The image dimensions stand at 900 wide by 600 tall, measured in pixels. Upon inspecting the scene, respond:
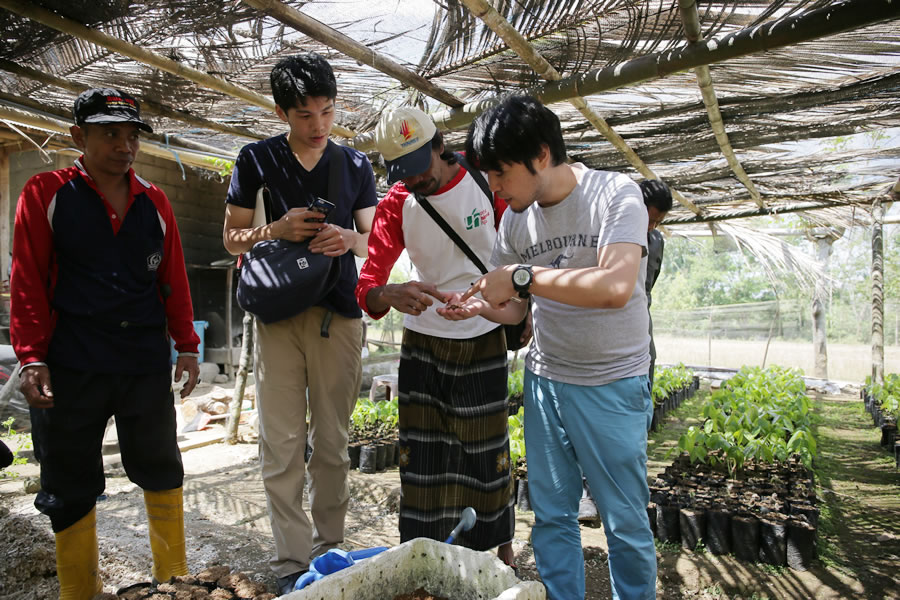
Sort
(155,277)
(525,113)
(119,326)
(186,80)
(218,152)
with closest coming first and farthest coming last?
(525,113) < (119,326) < (155,277) < (186,80) < (218,152)

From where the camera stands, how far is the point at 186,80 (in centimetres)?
371

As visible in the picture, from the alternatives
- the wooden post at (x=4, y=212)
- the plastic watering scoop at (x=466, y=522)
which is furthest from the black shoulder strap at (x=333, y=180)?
the wooden post at (x=4, y=212)

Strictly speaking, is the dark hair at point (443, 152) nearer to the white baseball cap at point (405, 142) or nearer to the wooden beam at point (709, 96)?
the white baseball cap at point (405, 142)

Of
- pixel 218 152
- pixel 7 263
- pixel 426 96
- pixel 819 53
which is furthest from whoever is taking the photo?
pixel 7 263

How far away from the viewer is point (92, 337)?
7.50 ft

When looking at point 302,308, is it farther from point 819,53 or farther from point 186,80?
point 819,53

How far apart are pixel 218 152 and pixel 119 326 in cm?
405

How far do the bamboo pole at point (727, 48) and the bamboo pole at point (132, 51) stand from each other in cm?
136

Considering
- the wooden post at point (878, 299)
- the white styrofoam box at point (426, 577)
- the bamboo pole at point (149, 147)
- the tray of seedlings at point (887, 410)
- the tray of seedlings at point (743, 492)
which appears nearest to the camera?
the white styrofoam box at point (426, 577)

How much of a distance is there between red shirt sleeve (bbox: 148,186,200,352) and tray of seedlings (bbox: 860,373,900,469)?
238 inches

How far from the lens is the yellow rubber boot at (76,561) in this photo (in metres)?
2.24

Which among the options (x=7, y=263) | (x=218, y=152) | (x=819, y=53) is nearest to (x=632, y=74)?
(x=819, y=53)

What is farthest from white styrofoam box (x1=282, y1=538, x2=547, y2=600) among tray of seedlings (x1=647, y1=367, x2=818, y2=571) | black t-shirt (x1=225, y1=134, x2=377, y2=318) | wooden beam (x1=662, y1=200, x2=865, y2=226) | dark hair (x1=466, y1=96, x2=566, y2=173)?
wooden beam (x1=662, y1=200, x2=865, y2=226)

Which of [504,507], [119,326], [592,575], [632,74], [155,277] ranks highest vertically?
[632,74]
